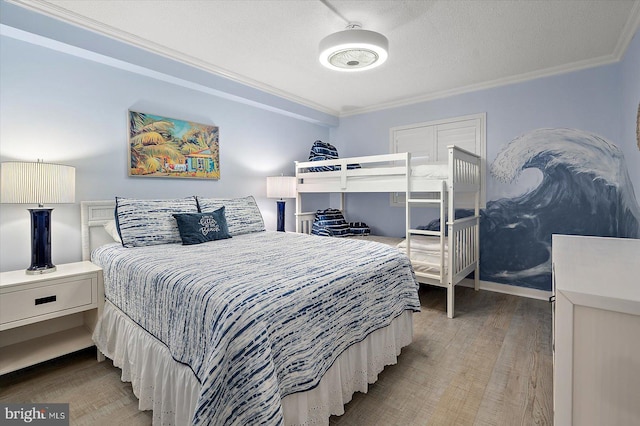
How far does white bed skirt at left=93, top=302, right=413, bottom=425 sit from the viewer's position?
4.26ft

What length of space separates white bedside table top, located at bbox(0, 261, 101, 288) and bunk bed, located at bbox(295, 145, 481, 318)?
2461 mm

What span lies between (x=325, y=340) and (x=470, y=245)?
2578 millimetres

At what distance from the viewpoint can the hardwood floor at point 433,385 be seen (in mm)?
1566

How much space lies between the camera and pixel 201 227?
2523mm

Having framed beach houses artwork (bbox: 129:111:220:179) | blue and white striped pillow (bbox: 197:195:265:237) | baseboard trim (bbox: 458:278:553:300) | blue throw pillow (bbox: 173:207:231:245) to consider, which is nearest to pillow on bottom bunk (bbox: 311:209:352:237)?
blue and white striped pillow (bbox: 197:195:265:237)

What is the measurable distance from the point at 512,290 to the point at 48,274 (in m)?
4.23

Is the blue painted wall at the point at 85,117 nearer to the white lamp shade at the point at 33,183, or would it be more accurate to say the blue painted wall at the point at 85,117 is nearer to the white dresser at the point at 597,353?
the white lamp shade at the point at 33,183

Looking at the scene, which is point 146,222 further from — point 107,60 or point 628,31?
point 628,31

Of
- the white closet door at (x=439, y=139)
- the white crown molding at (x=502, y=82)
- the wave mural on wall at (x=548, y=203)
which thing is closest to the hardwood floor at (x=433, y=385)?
the wave mural on wall at (x=548, y=203)

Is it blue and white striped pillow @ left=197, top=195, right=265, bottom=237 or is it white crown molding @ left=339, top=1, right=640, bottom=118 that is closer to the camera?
white crown molding @ left=339, top=1, right=640, bottom=118

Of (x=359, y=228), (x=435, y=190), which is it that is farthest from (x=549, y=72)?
(x=359, y=228)

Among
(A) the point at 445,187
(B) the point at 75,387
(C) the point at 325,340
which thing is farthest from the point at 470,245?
(B) the point at 75,387

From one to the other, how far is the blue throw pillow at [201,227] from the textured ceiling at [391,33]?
4.79 ft

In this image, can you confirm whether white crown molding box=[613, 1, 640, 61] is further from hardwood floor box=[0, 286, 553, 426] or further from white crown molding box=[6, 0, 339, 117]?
white crown molding box=[6, 0, 339, 117]
